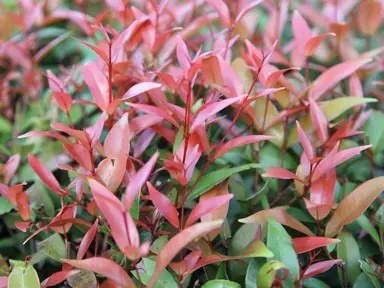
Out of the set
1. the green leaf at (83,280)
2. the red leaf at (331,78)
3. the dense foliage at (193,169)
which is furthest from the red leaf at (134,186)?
the red leaf at (331,78)

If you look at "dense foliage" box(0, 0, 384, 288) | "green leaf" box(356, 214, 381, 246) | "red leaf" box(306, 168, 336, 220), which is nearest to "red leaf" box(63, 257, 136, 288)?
"dense foliage" box(0, 0, 384, 288)

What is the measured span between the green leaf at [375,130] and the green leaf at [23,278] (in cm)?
66

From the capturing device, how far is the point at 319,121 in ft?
3.18

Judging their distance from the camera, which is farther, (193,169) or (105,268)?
(193,169)

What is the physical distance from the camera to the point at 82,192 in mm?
898

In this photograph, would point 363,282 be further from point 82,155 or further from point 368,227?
point 82,155

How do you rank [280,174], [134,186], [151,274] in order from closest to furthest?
[134,186], [151,274], [280,174]

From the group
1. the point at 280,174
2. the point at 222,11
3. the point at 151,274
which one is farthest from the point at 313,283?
the point at 222,11

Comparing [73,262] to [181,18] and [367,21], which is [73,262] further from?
[367,21]

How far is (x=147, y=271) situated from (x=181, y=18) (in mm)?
747

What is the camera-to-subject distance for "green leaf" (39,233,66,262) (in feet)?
2.92

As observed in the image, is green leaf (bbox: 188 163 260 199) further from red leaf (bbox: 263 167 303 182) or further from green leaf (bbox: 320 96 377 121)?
green leaf (bbox: 320 96 377 121)

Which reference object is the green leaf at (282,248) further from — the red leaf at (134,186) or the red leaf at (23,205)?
the red leaf at (23,205)

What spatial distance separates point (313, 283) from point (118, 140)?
1.32 ft
